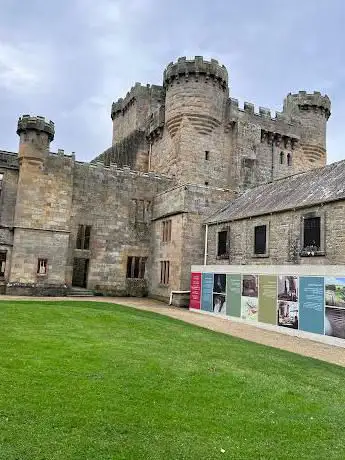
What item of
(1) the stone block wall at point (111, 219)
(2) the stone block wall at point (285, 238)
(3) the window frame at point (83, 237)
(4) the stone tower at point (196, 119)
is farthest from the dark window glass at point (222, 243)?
(3) the window frame at point (83, 237)

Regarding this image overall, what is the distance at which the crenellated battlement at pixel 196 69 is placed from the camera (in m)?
33.2

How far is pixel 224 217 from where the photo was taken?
25.0m

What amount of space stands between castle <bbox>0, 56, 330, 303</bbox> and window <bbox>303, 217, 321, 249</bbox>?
544cm

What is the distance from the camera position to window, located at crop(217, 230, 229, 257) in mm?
24234

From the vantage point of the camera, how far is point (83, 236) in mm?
29688

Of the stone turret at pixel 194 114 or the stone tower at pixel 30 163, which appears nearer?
the stone tower at pixel 30 163

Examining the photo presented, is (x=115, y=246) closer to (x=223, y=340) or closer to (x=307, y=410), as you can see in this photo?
(x=223, y=340)

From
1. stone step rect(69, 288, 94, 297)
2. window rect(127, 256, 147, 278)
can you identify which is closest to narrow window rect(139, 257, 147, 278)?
window rect(127, 256, 147, 278)

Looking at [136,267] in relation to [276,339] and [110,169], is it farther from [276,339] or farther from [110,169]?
[276,339]

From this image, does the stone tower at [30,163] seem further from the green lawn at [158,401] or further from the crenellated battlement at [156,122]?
the green lawn at [158,401]

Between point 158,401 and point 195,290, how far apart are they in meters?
18.0

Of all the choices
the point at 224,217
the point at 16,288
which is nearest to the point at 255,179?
the point at 224,217

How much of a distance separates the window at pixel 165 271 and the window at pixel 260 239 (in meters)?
8.38

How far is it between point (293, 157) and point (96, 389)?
35.4 meters
